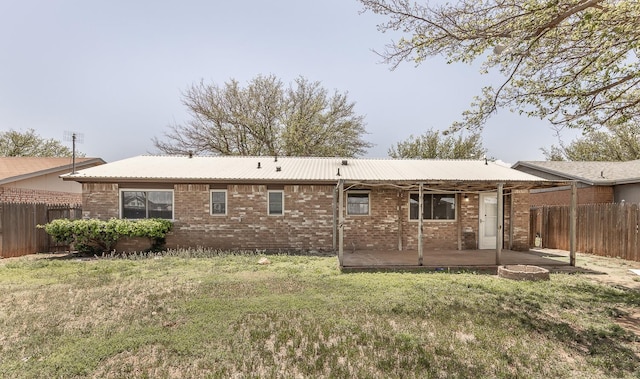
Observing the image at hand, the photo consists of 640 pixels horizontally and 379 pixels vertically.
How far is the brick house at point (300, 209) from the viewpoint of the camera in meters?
11.7

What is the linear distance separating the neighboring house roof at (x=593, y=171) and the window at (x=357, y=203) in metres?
10.6

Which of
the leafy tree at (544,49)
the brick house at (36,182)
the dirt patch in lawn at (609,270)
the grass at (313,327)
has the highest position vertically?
the leafy tree at (544,49)

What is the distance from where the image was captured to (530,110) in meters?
7.89

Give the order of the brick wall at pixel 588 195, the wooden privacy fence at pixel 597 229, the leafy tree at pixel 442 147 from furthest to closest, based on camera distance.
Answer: the leafy tree at pixel 442 147 → the brick wall at pixel 588 195 → the wooden privacy fence at pixel 597 229

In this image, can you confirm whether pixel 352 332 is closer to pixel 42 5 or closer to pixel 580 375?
pixel 580 375

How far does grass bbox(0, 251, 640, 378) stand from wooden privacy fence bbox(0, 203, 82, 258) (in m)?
4.25

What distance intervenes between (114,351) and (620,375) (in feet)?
18.3

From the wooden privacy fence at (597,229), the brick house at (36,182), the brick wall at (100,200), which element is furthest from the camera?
the brick house at (36,182)

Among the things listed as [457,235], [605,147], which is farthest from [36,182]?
[605,147]

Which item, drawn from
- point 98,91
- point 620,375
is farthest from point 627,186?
point 98,91

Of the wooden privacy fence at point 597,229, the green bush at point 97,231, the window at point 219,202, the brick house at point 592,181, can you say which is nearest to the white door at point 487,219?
the wooden privacy fence at point 597,229

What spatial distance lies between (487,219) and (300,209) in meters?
7.16

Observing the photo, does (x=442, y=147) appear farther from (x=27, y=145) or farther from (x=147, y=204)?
(x=27, y=145)

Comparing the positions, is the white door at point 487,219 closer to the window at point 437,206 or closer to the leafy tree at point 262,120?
the window at point 437,206
